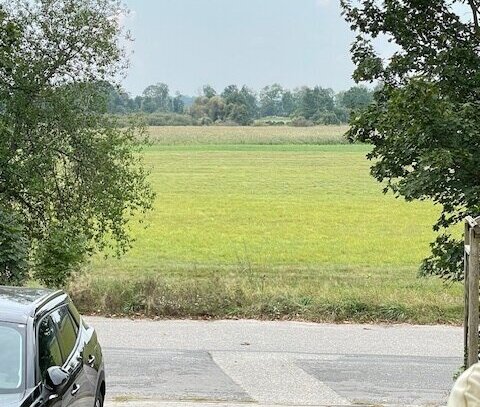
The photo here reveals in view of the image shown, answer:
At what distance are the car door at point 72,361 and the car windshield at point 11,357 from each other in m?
0.37

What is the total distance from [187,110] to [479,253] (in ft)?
242

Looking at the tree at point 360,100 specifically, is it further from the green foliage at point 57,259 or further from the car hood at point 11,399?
the car hood at point 11,399

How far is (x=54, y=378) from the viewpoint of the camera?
4922 mm

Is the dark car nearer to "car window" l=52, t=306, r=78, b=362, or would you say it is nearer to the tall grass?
"car window" l=52, t=306, r=78, b=362

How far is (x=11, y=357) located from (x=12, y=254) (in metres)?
8.32

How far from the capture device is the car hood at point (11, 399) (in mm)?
4516

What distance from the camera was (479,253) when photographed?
5.89 metres

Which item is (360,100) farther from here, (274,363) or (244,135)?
(244,135)

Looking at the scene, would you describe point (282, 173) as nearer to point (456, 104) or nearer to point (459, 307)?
point (459, 307)

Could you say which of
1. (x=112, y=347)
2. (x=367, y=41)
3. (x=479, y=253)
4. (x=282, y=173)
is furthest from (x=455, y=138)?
(x=282, y=173)

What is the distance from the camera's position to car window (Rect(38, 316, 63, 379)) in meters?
5.14

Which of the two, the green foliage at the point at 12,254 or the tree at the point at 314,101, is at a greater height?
the tree at the point at 314,101

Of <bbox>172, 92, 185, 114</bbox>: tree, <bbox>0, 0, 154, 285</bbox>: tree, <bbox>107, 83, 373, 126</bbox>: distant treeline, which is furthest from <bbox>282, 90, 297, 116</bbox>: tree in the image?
<bbox>0, 0, 154, 285</bbox>: tree

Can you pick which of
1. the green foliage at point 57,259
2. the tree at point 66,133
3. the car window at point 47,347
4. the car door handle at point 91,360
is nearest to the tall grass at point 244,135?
the tree at point 66,133
